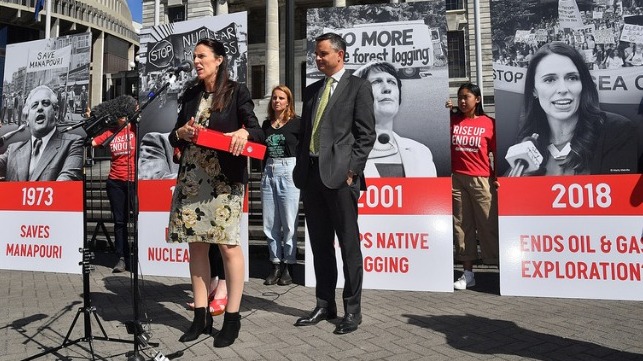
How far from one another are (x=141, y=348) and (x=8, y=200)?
16.2 feet

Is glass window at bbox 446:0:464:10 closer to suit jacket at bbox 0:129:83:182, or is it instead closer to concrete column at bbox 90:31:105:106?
concrete column at bbox 90:31:105:106

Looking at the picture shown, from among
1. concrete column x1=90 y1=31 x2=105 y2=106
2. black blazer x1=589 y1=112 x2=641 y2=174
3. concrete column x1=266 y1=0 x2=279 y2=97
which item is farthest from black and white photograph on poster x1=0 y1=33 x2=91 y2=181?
concrete column x1=90 y1=31 x2=105 y2=106

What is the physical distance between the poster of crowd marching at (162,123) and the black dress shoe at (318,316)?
2.52 meters

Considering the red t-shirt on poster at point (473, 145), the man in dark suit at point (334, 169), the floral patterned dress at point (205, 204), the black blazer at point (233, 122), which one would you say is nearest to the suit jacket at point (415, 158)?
the red t-shirt on poster at point (473, 145)

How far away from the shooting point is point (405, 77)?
17.5 ft

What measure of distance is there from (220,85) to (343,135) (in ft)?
3.23

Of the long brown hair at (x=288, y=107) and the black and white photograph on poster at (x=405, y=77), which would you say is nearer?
the black and white photograph on poster at (x=405, y=77)

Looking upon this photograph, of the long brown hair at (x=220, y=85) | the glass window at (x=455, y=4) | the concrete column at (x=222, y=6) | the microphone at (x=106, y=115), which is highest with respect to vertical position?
the concrete column at (x=222, y=6)

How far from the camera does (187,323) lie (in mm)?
3924

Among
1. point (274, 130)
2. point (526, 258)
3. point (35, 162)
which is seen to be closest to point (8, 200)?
point (35, 162)

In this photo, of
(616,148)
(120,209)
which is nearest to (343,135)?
(616,148)

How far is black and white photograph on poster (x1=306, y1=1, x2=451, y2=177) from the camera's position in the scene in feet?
17.2

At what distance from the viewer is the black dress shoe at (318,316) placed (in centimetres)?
377

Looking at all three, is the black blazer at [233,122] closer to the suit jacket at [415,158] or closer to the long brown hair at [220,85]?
the long brown hair at [220,85]
